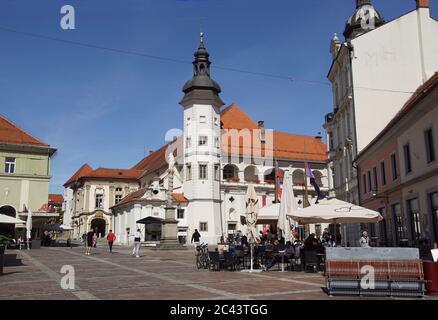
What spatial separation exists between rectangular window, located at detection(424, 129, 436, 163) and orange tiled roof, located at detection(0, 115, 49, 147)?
38.4 meters

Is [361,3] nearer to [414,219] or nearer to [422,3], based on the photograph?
[422,3]

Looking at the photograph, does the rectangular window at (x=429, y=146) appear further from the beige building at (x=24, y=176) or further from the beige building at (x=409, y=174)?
the beige building at (x=24, y=176)

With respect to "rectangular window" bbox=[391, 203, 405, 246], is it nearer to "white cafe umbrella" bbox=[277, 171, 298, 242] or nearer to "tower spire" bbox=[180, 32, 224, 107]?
"white cafe umbrella" bbox=[277, 171, 298, 242]

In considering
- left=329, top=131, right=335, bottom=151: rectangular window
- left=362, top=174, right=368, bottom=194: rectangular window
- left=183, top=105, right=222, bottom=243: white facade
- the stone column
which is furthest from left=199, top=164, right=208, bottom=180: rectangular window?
left=362, top=174, right=368, bottom=194: rectangular window

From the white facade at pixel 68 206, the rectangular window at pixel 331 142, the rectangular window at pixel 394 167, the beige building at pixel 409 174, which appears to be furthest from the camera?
the white facade at pixel 68 206

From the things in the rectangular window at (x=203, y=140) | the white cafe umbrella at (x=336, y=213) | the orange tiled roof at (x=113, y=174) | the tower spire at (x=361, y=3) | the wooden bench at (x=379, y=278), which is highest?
the tower spire at (x=361, y=3)

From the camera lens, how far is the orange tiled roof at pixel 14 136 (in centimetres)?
4540

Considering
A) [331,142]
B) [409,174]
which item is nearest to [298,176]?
[331,142]

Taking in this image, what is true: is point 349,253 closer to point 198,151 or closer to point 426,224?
point 426,224

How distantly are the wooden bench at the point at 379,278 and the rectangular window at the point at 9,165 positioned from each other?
41684mm

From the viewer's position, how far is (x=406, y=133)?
2030 cm

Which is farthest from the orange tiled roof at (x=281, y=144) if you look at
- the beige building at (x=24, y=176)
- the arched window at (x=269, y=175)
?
the beige building at (x=24, y=176)

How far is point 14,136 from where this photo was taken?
4616 centimetres

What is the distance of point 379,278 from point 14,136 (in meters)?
43.9
